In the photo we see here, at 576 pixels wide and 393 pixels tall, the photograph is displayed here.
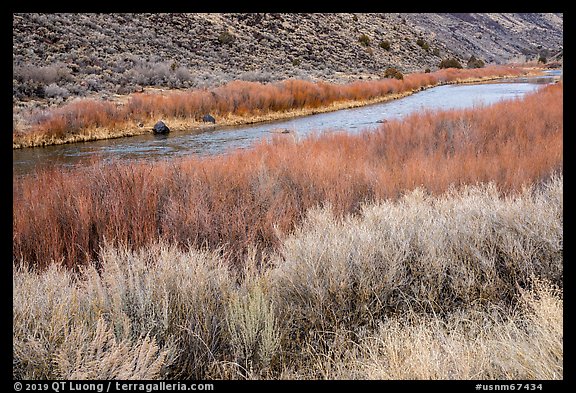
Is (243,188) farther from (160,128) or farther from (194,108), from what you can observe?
(194,108)

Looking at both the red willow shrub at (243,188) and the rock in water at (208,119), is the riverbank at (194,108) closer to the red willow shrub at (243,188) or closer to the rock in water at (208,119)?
the rock in water at (208,119)

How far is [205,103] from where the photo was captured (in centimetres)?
2058

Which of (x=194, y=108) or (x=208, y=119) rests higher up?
(x=194, y=108)

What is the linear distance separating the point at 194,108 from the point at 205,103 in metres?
0.80

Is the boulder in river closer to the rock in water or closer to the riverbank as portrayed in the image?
the riverbank

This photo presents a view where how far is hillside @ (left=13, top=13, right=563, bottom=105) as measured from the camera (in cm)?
2297

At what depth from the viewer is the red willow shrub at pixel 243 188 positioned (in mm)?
5398

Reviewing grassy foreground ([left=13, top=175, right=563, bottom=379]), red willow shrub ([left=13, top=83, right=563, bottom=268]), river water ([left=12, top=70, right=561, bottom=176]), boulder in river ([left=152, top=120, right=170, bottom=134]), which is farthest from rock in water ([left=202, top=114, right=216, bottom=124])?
grassy foreground ([left=13, top=175, right=563, bottom=379])

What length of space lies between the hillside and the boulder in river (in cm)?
540

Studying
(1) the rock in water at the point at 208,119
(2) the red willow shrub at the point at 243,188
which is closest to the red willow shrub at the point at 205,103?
(1) the rock in water at the point at 208,119

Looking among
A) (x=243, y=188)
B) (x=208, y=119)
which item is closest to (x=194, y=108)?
(x=208, y=119)

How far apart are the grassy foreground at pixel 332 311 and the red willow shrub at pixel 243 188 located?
3.07 ft
